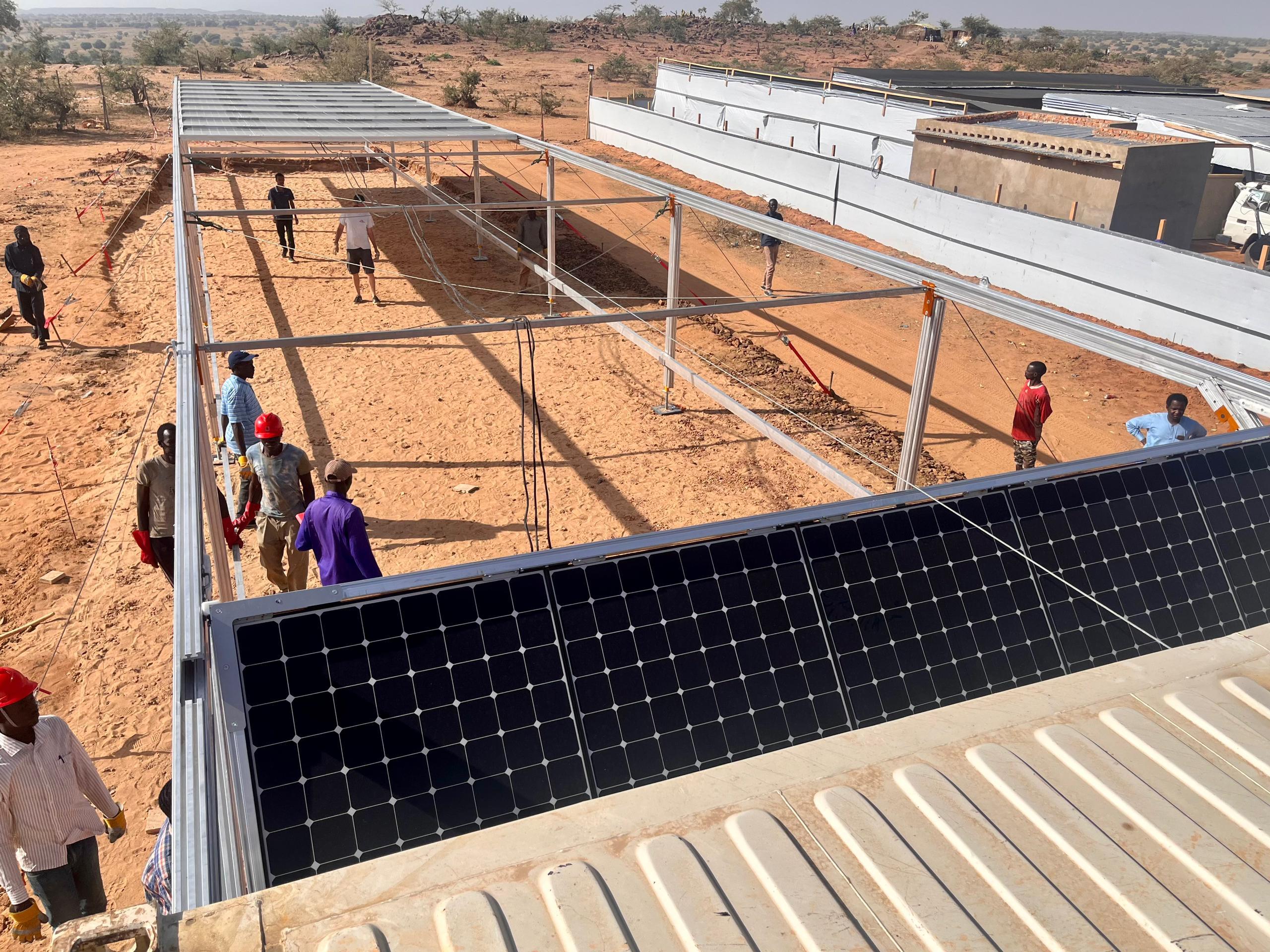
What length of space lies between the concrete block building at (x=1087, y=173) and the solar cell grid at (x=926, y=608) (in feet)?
50.6

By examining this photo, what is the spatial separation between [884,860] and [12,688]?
382cm

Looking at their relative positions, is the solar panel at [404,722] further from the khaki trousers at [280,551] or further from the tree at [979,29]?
the tree at [979,29]

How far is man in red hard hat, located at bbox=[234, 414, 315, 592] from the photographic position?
6.84 m

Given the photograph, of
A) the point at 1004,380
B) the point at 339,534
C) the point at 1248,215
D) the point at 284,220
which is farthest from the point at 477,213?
the point at 1248,215

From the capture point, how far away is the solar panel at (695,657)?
10.3ft

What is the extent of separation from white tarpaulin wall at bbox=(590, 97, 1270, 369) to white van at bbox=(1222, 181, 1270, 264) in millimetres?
5947

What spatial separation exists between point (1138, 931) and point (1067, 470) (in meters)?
2.46

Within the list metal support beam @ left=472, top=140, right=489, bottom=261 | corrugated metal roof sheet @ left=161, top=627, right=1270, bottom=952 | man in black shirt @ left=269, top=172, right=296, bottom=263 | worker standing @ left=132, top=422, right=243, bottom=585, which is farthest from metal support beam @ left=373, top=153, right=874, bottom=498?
man in black shirt @ left=269, top=172, right=296, bottom=263

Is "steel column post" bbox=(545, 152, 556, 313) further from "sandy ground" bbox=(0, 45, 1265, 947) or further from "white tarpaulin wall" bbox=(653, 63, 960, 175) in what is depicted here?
"white tarpaulin wall" bbox=(653, 63, 960, 175)

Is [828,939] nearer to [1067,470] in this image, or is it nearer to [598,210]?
[1067,470]

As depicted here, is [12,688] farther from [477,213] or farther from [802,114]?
[802,114]

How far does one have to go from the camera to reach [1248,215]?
1988cm

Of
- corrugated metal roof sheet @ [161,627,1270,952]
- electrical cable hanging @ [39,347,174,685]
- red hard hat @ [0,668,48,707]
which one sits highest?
corrugated metal roof sheet @ [161,627,1270,952]

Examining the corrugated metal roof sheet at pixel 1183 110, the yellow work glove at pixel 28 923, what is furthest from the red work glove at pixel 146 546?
the corrugated metal roof sheet at pixel 1183 110
